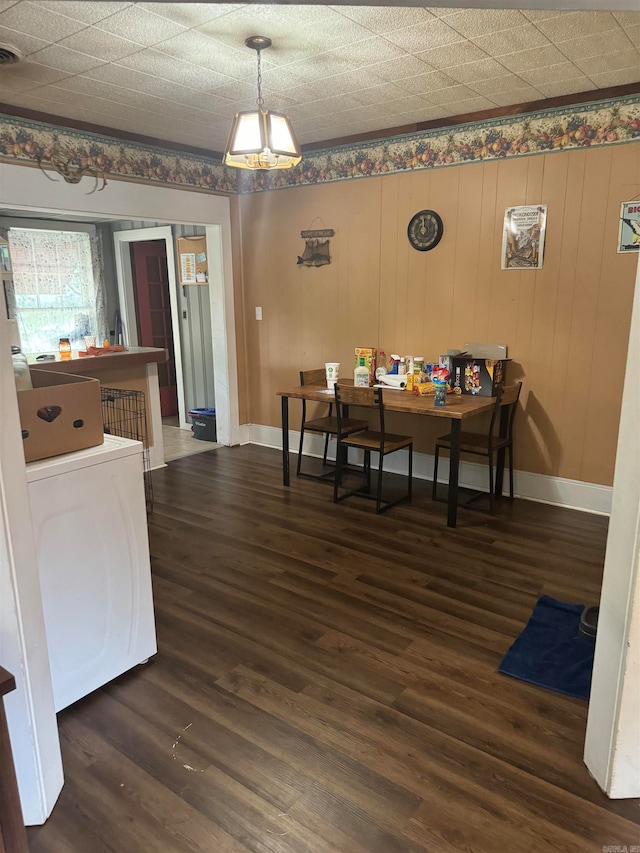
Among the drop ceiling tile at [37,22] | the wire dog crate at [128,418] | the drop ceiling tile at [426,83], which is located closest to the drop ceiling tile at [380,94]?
the drop ceiling tile at [426,83]

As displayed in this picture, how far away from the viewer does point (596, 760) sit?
1.80 meters

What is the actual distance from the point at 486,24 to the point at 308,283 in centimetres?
267

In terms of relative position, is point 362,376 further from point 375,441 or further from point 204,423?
point 204,423

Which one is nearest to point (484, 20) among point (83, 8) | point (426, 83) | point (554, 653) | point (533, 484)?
point (426, 83)

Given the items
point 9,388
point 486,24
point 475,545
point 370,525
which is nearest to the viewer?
point 9,388

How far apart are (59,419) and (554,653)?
2.15 metres

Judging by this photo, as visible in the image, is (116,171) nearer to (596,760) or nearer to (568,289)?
(568,289)

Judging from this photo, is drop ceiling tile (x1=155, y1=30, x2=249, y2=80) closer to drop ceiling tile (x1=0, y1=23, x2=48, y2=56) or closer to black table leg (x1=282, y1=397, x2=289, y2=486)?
drop ceiling tile (x1=0, y1=23, x2=48, y2=56)

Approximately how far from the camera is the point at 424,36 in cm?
267

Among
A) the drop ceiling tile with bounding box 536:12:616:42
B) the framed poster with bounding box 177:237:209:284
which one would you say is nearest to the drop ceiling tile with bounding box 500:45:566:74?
the drop ceiling tile with bounding box 536:12:616:42

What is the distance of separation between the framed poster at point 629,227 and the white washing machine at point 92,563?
3.04 m

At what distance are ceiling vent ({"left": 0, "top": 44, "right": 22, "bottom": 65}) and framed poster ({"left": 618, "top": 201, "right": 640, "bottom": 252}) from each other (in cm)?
337

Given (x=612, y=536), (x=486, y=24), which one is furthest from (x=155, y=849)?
(x=486, y=24)

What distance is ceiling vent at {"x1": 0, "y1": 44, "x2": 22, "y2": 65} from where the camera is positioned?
277 centimetres
